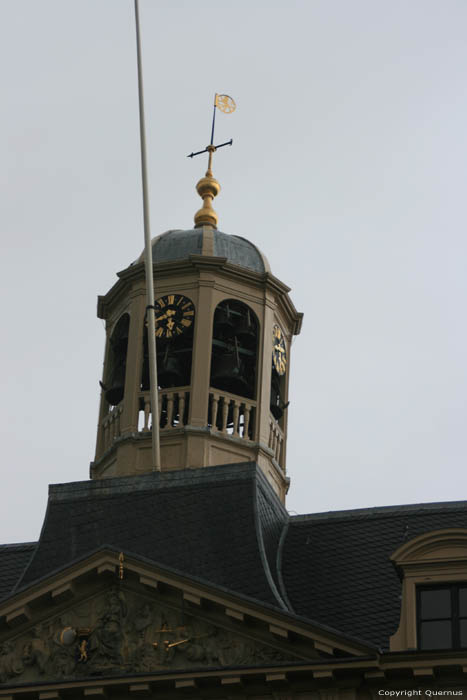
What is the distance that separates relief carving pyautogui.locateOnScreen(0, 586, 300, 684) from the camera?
1478 inches

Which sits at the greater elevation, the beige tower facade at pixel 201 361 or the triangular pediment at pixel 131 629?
the beige tower facade at pixel 201 361

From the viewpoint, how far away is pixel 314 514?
4450 cm

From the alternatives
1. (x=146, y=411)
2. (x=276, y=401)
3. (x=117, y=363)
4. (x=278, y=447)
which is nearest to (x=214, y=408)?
(x=146, y=411)

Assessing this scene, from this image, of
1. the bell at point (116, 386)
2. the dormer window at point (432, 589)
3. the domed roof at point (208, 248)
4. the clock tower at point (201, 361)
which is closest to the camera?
the dormer window at point (432, 589)

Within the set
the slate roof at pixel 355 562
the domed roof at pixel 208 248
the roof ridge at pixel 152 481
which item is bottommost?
the slate roof at pixel 355 562

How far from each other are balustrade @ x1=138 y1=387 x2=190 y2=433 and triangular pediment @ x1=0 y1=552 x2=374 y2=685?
9919mm

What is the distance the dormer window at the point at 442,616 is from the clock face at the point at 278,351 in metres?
13.9

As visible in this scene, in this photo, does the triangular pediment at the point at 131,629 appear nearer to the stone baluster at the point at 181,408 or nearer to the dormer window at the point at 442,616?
the dormer window at the point at 442,616

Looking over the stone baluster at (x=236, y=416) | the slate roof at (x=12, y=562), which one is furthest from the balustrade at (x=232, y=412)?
the slate roof at (x=12, y=562)

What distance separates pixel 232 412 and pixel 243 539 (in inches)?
332

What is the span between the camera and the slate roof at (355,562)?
39.2 meters

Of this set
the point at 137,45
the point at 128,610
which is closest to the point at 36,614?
the point at 128,610

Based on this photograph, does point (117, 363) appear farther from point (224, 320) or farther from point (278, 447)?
point (278, 447)

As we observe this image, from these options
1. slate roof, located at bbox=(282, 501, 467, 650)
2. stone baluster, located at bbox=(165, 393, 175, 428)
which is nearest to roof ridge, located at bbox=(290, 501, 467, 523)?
slate roof, located at bbox=(282, 501, 467, 650)
